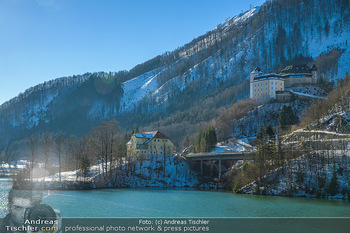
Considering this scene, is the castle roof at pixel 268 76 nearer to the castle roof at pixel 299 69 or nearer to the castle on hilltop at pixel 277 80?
the castle on hilltop at pixel 277 80

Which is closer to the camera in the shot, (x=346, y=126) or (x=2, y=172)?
(x=346, y=126)

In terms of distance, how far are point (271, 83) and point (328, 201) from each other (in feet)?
263

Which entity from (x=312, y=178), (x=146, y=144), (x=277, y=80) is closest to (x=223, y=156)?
(x=312, y=178)

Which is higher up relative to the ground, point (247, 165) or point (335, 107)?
point (335, 107)

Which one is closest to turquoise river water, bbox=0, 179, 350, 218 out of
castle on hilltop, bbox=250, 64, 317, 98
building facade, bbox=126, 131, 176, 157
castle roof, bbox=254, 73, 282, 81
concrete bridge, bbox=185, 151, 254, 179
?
concrete bridge, bbox=185, 151, 254, 179

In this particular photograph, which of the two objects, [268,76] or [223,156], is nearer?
[223,156]

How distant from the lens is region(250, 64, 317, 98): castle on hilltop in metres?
129

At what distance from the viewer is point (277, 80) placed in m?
129

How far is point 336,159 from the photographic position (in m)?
61.2

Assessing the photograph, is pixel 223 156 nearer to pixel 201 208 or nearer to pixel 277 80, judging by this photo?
pixel 201 208

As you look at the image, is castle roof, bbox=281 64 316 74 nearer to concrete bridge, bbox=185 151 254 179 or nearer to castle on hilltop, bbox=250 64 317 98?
castle on hilltop, bbox=250 64 317 98

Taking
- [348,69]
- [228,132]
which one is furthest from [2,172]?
[348,69]

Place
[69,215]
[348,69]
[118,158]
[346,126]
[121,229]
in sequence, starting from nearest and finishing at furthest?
[121,229], [69,215], [346,126], [118,158], [348,69]

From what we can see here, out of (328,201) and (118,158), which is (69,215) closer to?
(328,201)
